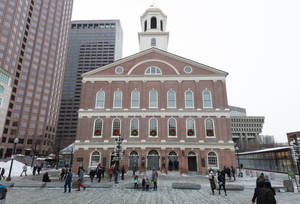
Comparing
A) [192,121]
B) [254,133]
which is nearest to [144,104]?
[192,121]

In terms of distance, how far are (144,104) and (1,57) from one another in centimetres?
7045

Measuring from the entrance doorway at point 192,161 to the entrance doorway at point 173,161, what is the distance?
1.97 meters

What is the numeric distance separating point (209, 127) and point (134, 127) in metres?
11.4

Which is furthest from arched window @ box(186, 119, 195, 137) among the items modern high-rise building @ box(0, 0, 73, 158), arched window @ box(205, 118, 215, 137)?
modern high-rise building @ box(0, 0, 73, 158)

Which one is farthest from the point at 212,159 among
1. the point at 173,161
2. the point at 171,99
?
the point at 171,99

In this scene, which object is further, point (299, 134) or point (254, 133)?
point (254, 133)

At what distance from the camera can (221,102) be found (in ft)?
94.8

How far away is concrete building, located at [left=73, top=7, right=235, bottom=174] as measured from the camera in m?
26.8

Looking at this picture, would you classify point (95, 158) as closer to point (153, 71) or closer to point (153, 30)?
point (153, 71)

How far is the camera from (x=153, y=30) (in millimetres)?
38312

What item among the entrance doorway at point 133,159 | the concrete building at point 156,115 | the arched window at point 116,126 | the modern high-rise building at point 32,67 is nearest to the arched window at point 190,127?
the concrete building at point 156,115

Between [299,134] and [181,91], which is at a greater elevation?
[181,91]

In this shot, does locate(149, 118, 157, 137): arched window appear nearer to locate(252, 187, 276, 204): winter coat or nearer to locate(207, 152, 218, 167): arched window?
locate(207, 152, 218, 167): arched window

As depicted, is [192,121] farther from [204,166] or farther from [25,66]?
[25,66]
